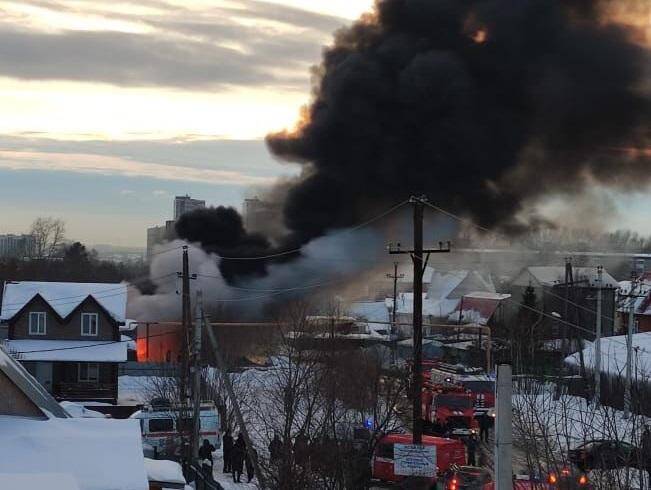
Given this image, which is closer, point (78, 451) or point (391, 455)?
point (78, 451)

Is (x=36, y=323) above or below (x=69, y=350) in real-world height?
above

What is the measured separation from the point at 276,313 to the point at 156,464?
23711mm

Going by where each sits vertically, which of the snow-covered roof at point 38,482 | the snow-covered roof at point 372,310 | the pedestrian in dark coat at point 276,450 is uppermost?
the snow-covered roof at point 372,310

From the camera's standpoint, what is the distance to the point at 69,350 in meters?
34.8

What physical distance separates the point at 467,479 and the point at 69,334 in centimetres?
2125

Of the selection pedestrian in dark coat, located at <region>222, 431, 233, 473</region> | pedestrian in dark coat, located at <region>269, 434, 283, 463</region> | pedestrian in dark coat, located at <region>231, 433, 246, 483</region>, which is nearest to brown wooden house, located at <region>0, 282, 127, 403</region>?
pedestrian in dark coat, located at <region>222, 431, 233, 473</region>

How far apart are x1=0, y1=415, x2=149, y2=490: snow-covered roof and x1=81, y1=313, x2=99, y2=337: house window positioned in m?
22.4

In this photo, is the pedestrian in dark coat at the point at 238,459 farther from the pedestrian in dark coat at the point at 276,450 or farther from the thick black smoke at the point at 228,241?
the thick black smoke at the point at 228,241

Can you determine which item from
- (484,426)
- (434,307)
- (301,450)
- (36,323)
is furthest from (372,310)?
(301,450)

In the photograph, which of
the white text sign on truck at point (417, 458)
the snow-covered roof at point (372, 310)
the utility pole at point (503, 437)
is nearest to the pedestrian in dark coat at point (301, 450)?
the white text sign on truck at point (417, 458)

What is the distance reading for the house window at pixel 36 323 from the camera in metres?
35.4

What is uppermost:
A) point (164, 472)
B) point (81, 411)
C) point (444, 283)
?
point (444, 283)

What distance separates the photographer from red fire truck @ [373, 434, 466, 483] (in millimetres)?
21109

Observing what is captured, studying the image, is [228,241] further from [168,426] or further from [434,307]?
[434,307]
